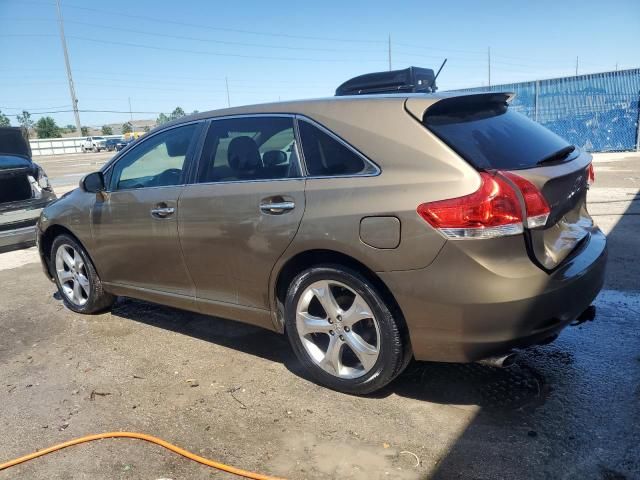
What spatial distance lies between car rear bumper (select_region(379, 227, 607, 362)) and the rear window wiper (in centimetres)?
55

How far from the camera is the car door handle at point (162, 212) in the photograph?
373cm

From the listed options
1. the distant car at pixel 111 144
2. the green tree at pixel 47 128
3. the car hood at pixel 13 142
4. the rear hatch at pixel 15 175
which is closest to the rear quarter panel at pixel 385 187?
the rear hatch at pixel 15 175

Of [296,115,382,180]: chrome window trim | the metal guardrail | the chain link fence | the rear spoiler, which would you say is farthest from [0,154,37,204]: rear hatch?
the metal guardrail

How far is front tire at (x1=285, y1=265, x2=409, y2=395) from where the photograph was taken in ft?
9.45

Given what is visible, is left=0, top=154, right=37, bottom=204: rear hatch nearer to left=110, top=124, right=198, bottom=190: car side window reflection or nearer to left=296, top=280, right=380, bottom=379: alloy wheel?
left=110, top=124, right=198, bottom=190: car side window reflection

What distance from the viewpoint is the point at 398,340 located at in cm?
286

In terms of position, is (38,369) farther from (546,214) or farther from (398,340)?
(546,214)

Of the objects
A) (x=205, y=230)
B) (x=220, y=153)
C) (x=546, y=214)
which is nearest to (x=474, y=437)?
(x=546, y=214)

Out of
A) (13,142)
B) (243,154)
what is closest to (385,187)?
(243,154)

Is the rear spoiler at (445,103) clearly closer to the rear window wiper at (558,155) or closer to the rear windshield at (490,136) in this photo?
the rear windshield at (490,136)

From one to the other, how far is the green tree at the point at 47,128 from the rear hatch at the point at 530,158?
3869 inches

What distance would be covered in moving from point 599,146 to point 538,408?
56.4ft

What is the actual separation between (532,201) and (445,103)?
75 cm

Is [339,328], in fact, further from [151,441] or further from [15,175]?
[15,175]
